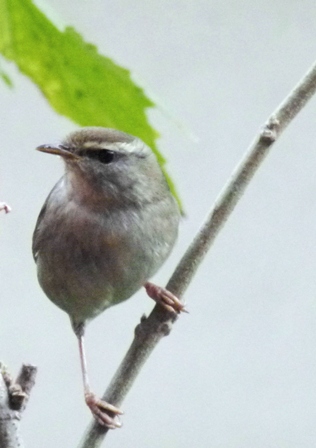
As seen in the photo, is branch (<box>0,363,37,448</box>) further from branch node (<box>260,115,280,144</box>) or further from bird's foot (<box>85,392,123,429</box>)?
branch node (<box>260,115,280,144</box>)

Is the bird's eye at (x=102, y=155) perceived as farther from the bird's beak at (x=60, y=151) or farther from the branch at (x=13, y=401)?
the branch at (x=13, y=401)

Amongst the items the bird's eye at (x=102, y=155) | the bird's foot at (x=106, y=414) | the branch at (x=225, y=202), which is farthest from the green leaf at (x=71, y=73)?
the bird's eye at (x=102, y=155)

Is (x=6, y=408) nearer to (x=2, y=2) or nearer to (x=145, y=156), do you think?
(x=2, y=2)

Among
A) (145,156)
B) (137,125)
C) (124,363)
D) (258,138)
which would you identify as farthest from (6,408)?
(145,156)

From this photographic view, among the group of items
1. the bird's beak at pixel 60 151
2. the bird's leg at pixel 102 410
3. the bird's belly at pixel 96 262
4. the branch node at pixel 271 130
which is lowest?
the bird's leg at pixel 102 410

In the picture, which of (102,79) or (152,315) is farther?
(152,315)

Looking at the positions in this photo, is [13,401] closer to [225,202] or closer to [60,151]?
[225,202]

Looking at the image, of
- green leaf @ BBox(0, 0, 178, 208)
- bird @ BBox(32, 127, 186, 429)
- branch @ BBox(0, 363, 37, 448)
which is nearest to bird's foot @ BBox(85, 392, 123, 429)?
branch @ BBox(0, 363, 37, 448)
